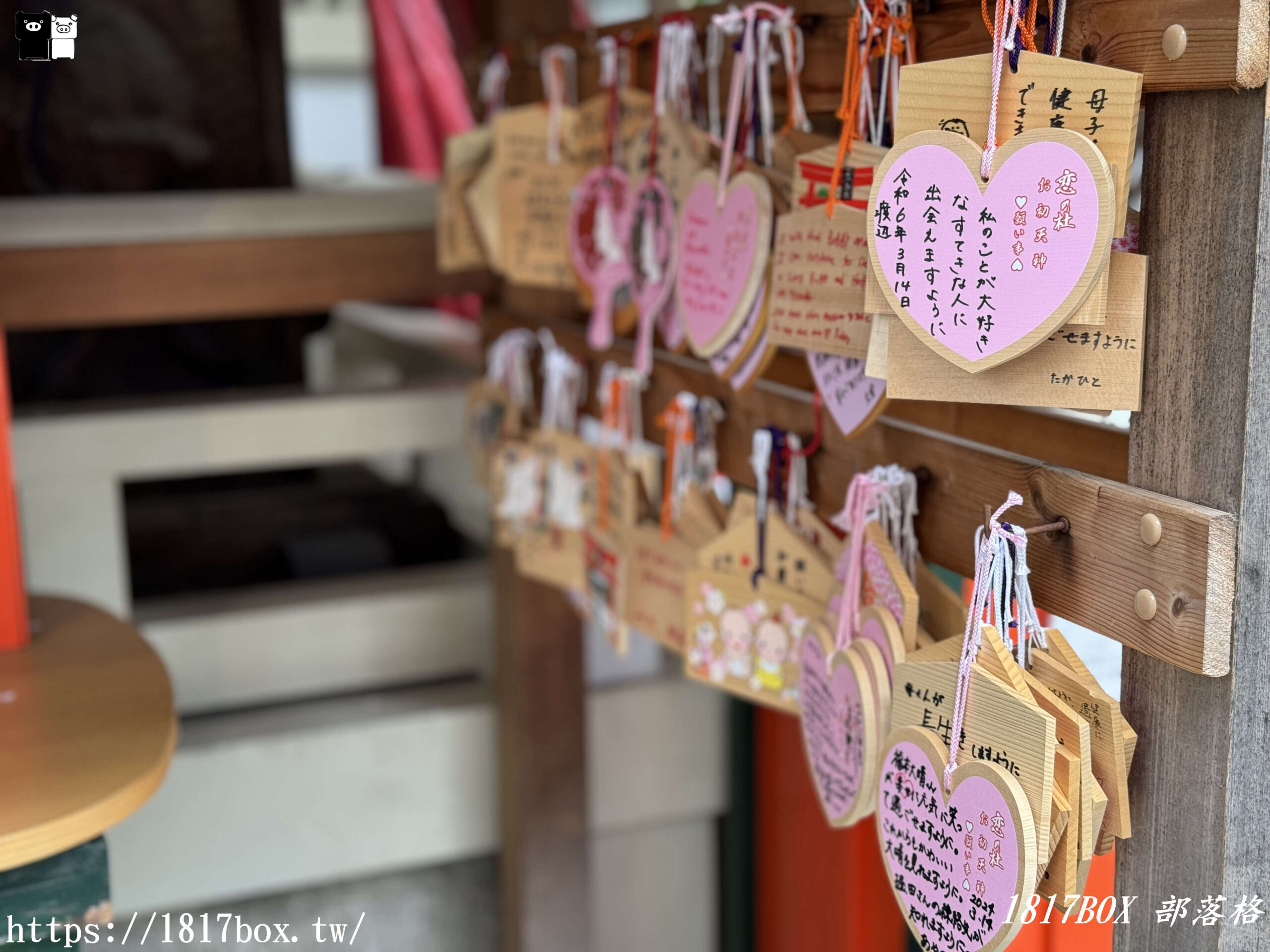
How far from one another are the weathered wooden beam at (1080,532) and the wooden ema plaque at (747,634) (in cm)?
10

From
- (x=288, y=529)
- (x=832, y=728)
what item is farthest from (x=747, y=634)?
(x=288, y=529)

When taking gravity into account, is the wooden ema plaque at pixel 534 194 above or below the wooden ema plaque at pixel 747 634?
above

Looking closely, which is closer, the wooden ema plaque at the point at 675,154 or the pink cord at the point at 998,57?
the pink cord at the point at 998,57

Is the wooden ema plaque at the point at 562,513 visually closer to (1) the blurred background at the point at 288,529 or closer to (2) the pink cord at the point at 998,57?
(1) the blurred background at the point at 288,529

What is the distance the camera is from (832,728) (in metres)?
0.97

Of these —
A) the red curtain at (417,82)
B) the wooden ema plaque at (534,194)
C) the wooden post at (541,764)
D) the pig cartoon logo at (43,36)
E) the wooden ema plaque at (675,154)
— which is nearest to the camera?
the pig cartoon logo at (43,36)

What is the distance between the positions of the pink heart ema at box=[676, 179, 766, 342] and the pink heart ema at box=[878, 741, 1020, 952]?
0.43m

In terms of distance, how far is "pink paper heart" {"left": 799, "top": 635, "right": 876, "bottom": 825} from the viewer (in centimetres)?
93

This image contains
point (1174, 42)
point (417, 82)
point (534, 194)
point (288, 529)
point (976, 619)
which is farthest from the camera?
point (417, 82)

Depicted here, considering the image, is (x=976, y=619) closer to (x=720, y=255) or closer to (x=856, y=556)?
(x=856, y=556)

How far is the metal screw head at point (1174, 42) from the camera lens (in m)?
0.68

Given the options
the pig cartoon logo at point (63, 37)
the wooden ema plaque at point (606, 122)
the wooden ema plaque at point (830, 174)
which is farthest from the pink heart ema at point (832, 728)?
the pig cartoon logo at point (63, 37)

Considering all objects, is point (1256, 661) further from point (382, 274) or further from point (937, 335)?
point (382, 274)

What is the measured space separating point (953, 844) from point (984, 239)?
0.38 m
